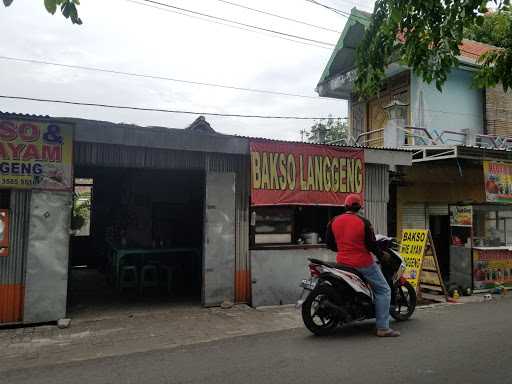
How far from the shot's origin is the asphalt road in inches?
175

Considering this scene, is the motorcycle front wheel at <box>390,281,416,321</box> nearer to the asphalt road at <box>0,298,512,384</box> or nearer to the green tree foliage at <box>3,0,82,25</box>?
the asphalt road at <box>0,298,512,384</box>

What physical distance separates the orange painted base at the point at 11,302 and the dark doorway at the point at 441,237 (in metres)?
11.1

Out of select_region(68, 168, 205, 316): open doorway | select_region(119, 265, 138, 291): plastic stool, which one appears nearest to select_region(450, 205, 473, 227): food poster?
select_region(68, 168, 205, 316): open doorway

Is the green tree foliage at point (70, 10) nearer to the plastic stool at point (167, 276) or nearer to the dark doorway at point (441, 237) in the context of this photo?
the plastic stool at point (167, 276)

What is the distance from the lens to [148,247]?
9727 mm

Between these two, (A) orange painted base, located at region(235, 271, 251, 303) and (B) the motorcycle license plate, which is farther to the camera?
(A) orange painted base, located at region(235, 271, 251, 303)

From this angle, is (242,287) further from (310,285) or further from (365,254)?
(365,254)

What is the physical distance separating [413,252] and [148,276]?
18.7 ft

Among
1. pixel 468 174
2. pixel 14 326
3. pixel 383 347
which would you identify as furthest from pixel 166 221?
pixel 468 174

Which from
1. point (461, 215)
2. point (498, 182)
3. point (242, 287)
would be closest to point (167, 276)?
point (242, 287)

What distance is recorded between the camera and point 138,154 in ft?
25.3

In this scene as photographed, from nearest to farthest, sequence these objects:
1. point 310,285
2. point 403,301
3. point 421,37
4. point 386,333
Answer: point 421,37, point 386,333, point 310,285, point 403,301

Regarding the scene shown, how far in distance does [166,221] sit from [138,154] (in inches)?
146

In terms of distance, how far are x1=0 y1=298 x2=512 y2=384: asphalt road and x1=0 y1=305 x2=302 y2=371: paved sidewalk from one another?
1.29ft
